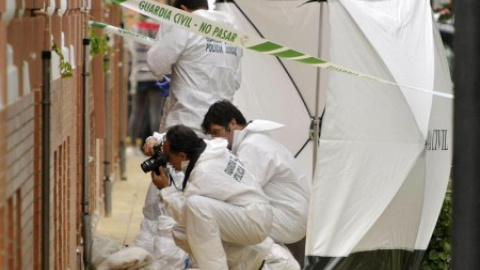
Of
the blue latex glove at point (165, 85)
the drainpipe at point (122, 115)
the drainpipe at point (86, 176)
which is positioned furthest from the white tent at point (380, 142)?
the drainpipe at point (122, 115)

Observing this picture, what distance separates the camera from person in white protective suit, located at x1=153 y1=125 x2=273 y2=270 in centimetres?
850

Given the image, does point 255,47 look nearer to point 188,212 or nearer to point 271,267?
point 188,212

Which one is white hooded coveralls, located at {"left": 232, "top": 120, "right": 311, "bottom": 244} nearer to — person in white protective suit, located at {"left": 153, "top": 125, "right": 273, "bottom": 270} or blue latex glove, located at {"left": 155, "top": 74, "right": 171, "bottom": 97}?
person in white protective suit, located at {"left": 153, "top": 125, "right": 273, "bottom": 270}

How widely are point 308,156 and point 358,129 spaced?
8.63 feet

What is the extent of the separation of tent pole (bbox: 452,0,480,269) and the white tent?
11.6ft

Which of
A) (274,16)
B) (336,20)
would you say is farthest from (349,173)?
(274,16)

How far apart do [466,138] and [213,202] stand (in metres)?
3.77

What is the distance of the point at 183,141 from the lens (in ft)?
28.2

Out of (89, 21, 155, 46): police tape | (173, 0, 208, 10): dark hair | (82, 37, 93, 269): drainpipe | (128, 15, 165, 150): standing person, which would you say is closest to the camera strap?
(82, 37, 93, 269): drainpipe

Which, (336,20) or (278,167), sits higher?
(336,20)

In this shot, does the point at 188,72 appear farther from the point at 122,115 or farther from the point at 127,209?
the point at 122,115

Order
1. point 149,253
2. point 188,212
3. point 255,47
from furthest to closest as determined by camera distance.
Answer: point 149,253 → point 188,212 → point 255,47

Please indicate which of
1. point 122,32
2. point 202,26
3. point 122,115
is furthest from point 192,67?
point 122,115

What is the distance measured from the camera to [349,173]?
8586 mm
